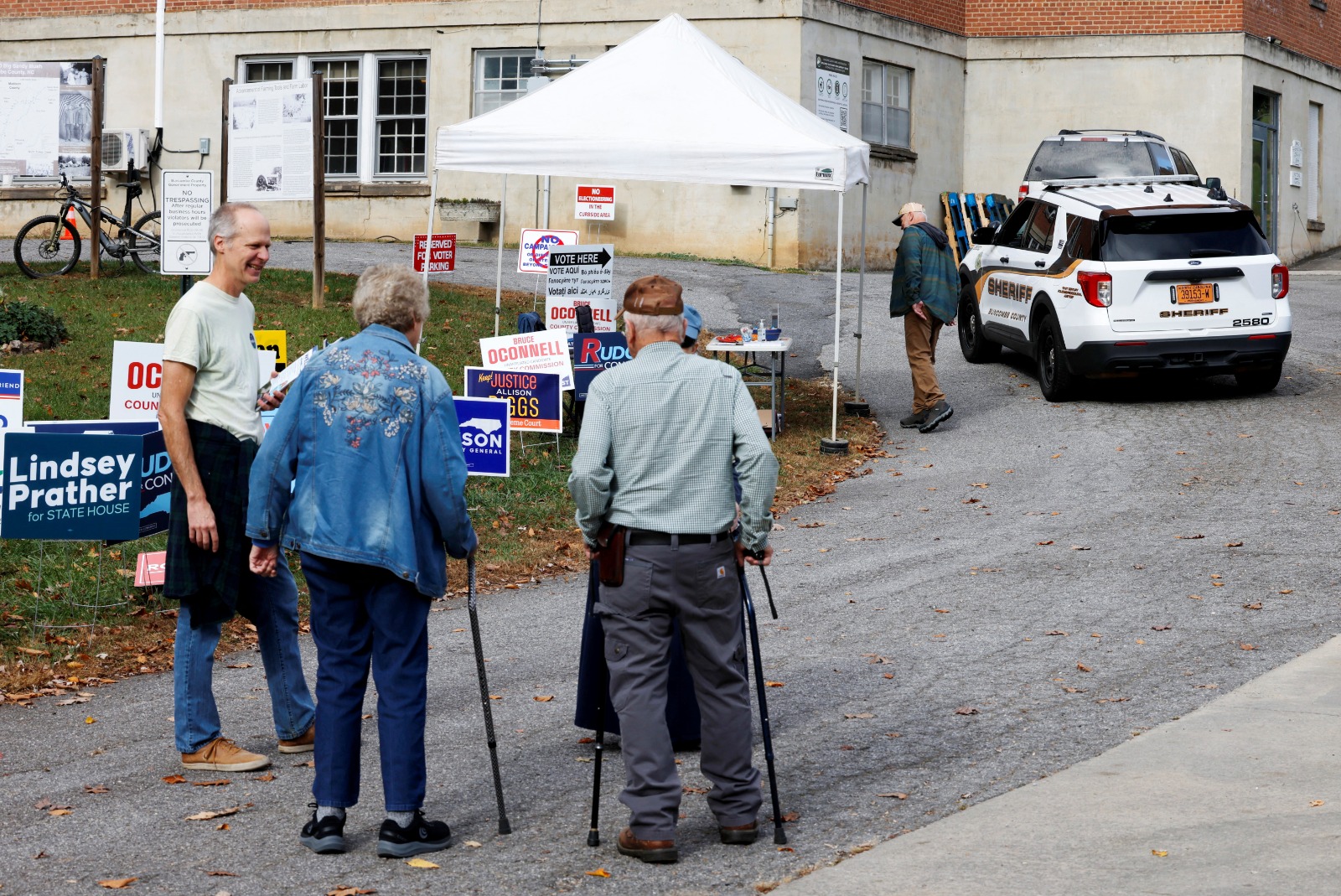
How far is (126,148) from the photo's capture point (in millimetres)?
29156

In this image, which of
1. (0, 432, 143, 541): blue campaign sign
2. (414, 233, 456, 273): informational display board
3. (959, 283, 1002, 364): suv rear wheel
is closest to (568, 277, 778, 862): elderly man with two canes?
(0, 432, 143, 541): blue campaign sign

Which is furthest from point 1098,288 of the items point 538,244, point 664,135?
point 538,244

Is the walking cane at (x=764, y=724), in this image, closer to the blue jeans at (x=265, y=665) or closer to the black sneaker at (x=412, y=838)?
the black sneaker at (x=412, y=838)

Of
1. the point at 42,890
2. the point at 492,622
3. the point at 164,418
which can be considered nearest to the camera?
the point at 42,890

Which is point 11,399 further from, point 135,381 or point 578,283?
point 578,283

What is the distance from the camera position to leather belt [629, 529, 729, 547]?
4.98m

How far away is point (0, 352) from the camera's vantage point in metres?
14.8

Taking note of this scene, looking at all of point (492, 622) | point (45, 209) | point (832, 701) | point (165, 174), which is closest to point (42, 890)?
point (832, 701)

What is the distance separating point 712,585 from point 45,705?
11.4ft

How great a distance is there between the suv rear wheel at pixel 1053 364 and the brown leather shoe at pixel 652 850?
34.1ft

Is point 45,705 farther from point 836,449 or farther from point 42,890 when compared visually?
point 836,449

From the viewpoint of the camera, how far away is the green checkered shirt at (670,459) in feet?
16.4

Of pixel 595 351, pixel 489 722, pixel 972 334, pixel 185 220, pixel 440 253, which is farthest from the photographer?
pixel 972 334

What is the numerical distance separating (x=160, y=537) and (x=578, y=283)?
637 cm
